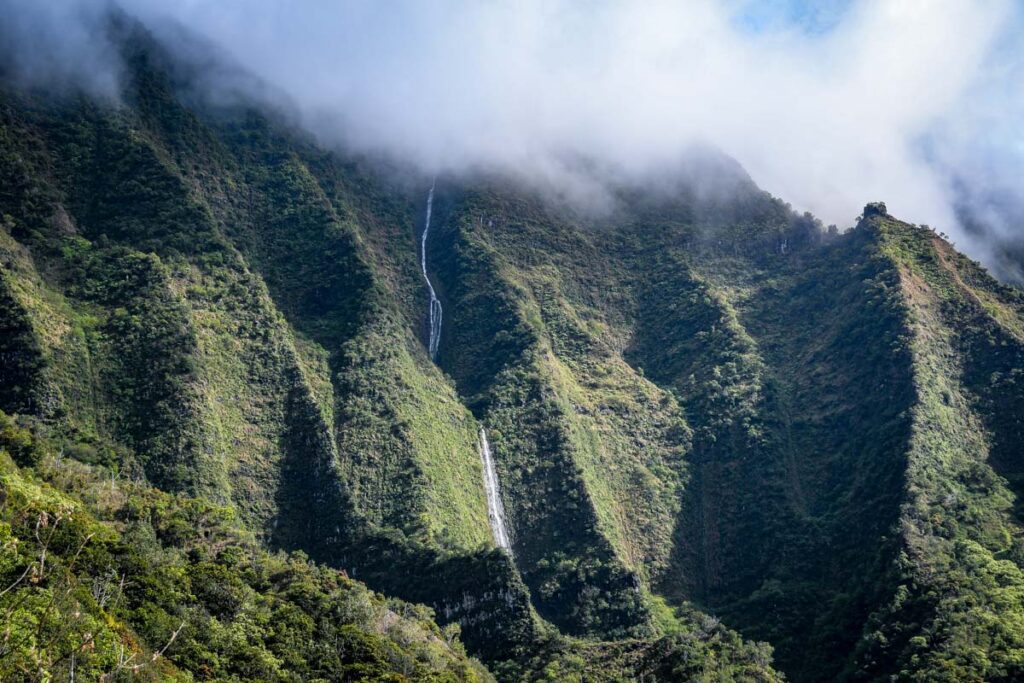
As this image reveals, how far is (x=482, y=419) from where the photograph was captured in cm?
11681

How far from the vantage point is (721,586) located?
10400cm

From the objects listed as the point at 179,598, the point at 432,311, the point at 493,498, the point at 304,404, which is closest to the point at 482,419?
the point at 493,498

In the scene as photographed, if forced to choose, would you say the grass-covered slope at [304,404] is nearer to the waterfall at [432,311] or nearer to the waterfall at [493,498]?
the waterfall at [493,498]

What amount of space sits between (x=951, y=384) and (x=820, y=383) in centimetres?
1555

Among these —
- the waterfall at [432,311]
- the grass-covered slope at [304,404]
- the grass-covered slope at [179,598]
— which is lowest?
the grass-covered slope at [179,598]

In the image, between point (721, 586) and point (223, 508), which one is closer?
point (223, 508)

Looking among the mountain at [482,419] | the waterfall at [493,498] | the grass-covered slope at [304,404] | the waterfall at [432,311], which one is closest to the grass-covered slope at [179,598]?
the mountain at [482,419]

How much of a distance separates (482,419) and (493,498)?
1191 centimetres

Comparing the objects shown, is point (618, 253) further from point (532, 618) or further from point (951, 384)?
point (532, 618)

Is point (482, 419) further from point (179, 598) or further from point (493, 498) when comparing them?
point (179, 598)

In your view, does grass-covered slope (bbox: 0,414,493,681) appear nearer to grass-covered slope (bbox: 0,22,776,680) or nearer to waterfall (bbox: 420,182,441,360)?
grass-covered slope (bbox: 0,22,776,680)

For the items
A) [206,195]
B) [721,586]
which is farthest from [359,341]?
[721,586]

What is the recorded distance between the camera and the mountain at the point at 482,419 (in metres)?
78.7

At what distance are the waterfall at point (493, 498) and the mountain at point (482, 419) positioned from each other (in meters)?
0.68
